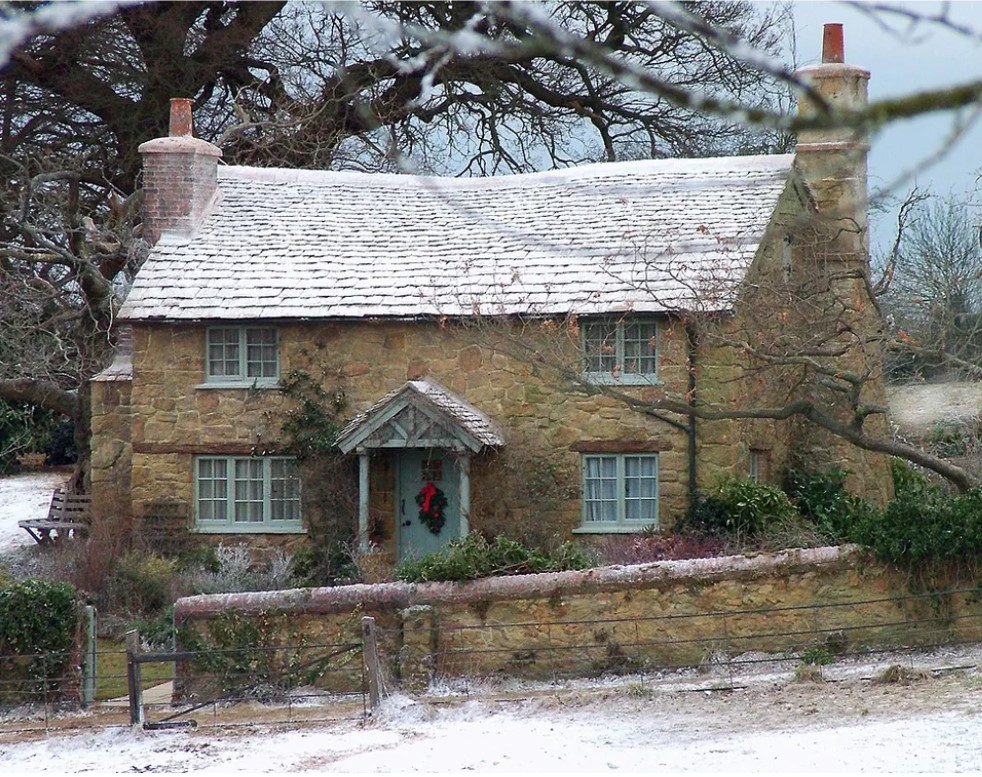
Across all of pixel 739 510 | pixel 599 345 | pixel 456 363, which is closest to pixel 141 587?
pixel 456 363

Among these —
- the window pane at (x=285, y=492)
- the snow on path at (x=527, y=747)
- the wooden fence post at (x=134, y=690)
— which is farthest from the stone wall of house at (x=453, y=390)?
the wooden fence post at (x=134, y=690)

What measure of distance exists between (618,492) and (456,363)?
9.87 feet

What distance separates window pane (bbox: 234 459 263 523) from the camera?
69.3ft

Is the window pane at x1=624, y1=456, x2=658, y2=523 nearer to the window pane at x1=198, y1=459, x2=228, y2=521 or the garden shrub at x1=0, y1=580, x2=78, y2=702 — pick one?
the window pane at x1=198, y1=459, x2=228, y2=521

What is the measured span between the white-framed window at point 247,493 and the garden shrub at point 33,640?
6270 mm

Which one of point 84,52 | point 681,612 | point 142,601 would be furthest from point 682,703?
point 84,52

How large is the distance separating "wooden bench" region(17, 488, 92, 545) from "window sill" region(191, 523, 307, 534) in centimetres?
249

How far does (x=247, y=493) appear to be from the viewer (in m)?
21.1

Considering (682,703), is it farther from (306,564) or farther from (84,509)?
(84,509)

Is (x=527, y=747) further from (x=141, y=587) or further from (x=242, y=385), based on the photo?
(x=242, y=385)

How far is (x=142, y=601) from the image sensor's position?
61.6 ft

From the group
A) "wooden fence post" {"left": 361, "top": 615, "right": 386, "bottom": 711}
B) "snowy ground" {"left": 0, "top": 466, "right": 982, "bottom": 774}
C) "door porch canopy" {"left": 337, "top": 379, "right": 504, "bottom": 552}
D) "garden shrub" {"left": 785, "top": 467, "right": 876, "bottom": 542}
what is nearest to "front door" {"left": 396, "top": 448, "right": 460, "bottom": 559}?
"door porch canopy" {"left": 337, "top": 379, "right": 504, "bottom": 552}

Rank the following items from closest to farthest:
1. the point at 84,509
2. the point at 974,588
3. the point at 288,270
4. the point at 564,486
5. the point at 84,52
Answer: the point at 974,588
the point at 564,486
the point at 288,270
the point at 84,509
the point at 84,52

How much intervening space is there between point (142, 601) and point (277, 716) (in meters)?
5.45
